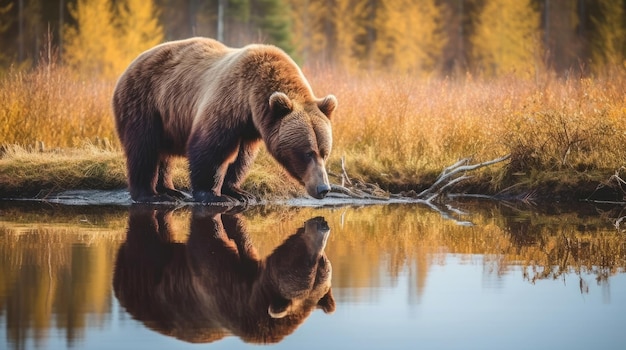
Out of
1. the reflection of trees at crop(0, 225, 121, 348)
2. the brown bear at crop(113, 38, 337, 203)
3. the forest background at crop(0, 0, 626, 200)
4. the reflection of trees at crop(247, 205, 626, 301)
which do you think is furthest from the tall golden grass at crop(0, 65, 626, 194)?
the reflection of trees at crop(0, 225, 121, 348)

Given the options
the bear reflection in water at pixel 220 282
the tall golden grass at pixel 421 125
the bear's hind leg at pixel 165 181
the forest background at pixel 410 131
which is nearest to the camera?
the bear reflection in water at pixel 220 282

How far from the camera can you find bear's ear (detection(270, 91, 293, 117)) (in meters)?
8.69

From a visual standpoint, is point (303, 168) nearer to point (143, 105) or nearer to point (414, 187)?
point (143, 105)

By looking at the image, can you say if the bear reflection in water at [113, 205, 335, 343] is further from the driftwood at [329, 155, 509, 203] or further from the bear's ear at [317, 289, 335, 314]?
the driftwood at [329, 155, 509, 203]

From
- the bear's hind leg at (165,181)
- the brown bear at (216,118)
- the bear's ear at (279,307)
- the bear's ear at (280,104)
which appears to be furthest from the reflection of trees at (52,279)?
the bear's hind leg at (165,181)

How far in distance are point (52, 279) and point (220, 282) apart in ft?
3.08

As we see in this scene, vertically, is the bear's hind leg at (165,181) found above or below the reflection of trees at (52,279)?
above

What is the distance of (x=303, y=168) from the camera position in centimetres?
890

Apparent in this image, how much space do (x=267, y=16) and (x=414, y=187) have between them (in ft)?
125

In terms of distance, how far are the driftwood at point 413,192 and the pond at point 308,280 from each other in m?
1.34

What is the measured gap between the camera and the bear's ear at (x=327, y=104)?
888 centimetres

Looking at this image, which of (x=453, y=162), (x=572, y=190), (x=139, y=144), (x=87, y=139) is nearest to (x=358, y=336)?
(x=139, y=144)

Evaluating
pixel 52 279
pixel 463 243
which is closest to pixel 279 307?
pixel 52 279

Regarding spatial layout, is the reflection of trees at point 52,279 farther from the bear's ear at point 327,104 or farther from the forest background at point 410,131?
Result: the forest background at point 410,131
